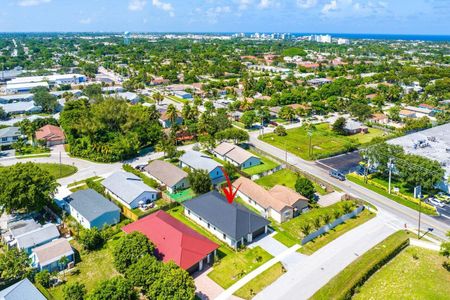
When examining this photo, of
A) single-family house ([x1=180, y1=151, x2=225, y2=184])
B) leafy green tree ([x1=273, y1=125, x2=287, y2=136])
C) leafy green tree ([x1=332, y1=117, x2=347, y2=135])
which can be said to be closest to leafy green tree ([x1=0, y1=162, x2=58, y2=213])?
single-family house ([x1=180, y1=151, x2=225, y2=184])

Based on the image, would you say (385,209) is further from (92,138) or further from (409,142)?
(92,138)

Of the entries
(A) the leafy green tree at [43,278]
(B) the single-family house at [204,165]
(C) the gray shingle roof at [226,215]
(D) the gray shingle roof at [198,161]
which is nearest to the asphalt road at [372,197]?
(B) the single-family house at [204,165]

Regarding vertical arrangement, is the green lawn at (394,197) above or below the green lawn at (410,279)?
above

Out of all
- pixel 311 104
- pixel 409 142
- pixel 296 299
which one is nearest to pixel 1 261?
pixel 296 299

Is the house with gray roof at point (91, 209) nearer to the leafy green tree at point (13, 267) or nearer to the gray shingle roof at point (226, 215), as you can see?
the leafy green tree at point (13, 267)

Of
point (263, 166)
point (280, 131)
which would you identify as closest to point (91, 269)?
point (263, 166)
